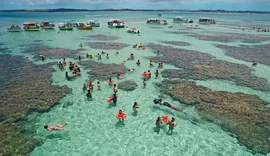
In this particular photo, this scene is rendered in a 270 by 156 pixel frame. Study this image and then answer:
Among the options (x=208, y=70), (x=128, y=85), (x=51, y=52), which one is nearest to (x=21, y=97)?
(x=128, y=85)

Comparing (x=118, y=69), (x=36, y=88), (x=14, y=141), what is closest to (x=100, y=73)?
(x=118, y=69)

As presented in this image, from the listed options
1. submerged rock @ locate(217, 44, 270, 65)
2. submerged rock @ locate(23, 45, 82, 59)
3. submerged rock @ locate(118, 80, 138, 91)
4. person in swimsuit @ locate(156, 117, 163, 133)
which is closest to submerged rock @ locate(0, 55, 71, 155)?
submerged rock @ locate(23, 45, 82, 59)

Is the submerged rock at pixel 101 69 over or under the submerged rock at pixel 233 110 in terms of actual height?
over

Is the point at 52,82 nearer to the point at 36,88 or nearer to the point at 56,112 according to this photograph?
the point at 36,88

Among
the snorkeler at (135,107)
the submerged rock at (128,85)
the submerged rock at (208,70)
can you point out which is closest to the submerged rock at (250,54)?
the submerged rock at (208,70)

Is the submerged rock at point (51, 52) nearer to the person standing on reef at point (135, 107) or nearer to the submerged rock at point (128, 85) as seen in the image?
the submerged rock at point (128, 85)

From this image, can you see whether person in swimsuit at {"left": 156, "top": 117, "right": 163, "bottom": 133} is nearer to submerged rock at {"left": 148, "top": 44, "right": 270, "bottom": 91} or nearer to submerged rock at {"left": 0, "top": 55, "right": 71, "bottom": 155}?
submerged rock at {"left": 0, "top": 55, "right": 71, "bottom": 155}
